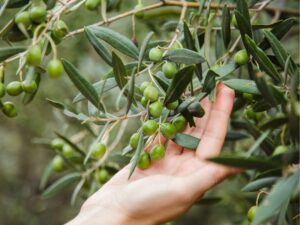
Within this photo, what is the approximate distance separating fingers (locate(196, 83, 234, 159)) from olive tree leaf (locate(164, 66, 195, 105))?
16cm

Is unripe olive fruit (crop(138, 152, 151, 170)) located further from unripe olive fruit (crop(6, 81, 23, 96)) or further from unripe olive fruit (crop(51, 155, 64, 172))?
unripe olive fruit (crop(51, 155, 64, 172))

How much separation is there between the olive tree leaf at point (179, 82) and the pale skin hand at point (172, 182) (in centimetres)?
17

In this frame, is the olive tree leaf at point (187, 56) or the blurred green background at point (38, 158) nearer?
the olive tree leaf at point (187, 56)

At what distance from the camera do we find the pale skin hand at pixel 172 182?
1493 mm

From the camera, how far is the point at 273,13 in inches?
99.8

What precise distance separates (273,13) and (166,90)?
3.75 feet

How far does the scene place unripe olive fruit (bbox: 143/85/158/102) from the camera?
1469 mm

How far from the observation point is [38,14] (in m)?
1.36

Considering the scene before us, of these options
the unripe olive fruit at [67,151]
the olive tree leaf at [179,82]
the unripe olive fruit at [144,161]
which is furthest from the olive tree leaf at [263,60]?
the unripe olive fruit at [67,151]

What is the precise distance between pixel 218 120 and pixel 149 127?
0.22m

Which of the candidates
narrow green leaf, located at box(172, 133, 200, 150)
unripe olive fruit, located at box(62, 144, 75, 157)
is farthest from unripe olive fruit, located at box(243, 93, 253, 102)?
unripe olive fruit, located at box(62, 144, 75, 157)

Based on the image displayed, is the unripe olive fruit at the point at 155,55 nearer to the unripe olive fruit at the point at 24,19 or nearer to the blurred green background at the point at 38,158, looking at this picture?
the unripe olive fruit at the point at 24,19

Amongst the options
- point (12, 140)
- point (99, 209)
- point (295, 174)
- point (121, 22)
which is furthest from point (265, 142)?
point (12, 140)

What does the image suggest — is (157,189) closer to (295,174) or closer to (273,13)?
(295,174)
